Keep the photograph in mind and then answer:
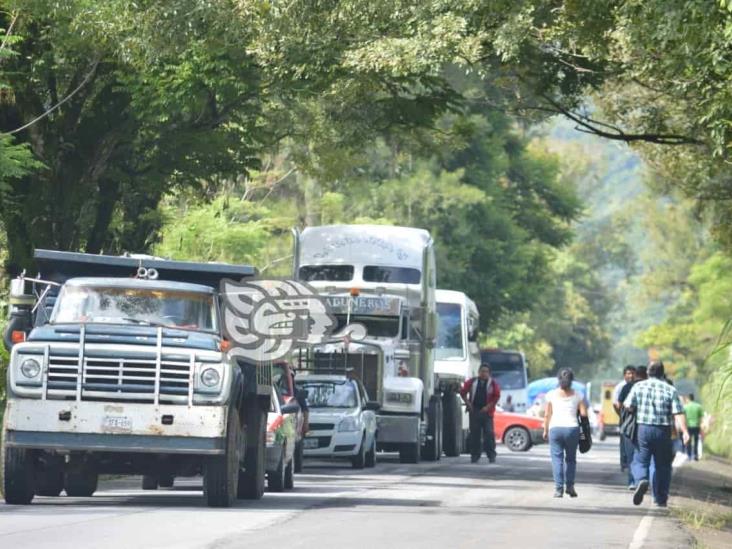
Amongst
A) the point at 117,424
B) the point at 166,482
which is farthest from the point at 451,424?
the point at 117,424

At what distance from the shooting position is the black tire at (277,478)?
23.2 metres

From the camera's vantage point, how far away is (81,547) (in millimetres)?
14266

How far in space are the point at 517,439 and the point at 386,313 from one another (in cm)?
1498

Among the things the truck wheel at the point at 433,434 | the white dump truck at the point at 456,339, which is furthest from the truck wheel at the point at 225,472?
the white dump truck at the point at 456,339

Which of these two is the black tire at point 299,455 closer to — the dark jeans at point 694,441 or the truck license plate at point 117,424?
the truck license plate at point 117,424

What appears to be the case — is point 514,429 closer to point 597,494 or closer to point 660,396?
point 597,494

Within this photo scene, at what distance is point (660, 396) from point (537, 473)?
10.8m

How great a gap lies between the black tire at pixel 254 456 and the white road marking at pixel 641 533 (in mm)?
4444

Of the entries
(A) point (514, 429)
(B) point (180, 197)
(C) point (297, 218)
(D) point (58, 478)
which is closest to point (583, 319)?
(C) point (297, 218)

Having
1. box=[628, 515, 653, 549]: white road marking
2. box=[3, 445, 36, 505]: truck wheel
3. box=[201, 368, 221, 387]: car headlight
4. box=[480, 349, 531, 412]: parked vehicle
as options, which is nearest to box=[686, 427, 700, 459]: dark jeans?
box=[480, 349, 531, 412]: parked vehicle

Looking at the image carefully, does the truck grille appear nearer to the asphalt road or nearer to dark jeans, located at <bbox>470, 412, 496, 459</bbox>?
the asphalt road

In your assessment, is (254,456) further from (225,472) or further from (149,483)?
(149,483)

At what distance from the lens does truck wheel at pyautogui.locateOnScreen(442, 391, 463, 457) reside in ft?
136

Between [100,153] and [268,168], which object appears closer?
[100,153]
